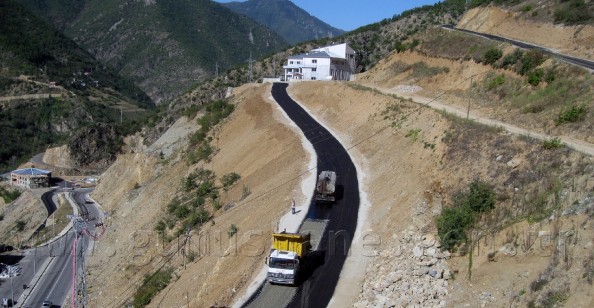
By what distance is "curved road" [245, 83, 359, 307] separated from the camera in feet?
58.9

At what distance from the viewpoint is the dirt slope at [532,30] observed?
1470 inches

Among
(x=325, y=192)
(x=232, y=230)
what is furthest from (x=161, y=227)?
(x=325, y=192)

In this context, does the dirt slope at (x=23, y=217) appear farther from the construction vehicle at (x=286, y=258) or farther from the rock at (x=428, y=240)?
the rock at (x=428, y=240)

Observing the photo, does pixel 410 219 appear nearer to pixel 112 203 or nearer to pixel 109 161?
pixel 112 203

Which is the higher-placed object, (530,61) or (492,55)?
(492,55)

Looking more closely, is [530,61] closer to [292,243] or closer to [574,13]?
[574,13]

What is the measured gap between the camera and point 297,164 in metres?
31.9

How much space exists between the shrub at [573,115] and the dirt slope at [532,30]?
45.2 ft

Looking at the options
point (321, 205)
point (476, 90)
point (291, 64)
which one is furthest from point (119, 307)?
point (291, 64)

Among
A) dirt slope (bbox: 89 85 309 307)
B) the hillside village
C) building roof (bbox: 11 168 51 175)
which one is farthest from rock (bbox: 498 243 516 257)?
building roof (bbox: 11 168 51 175)

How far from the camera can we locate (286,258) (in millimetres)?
18297

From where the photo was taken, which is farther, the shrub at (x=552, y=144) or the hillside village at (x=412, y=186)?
the shrub at (x=552, y=144)

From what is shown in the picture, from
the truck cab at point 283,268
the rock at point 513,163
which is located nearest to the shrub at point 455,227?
the rock at point 513,163

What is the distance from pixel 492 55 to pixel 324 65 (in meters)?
33.4
